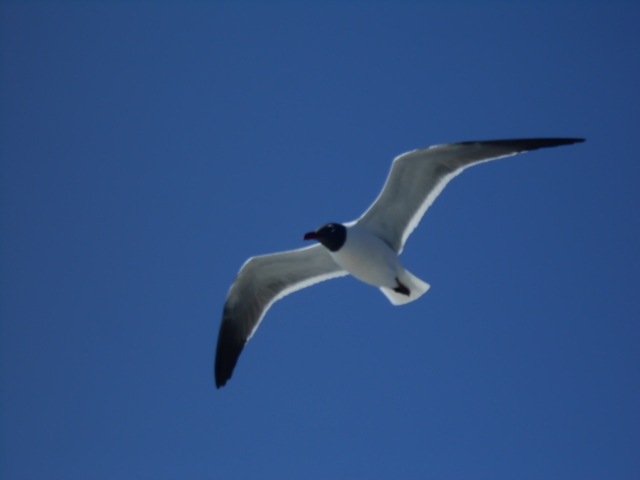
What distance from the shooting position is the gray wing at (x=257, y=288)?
8.72 m

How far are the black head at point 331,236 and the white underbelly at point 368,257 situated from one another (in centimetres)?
6

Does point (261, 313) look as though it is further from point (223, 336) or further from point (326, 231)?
point (326, 231)

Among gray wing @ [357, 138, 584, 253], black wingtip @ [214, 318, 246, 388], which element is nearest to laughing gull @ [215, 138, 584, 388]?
gray wing @ [357, 138, 584, 253]

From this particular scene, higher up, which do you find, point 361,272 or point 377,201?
point 377,201

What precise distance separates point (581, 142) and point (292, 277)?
12.0 feet

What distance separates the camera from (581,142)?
7.45 meters

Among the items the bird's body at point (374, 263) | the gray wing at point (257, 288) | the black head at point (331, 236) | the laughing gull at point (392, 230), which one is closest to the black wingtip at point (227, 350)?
the gray wing at point (257, 288)

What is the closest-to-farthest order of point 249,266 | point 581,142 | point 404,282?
point 581,142, point 404,282, point 249,266

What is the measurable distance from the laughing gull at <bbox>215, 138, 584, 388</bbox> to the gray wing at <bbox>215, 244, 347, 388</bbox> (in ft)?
0.04

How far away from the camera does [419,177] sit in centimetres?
783

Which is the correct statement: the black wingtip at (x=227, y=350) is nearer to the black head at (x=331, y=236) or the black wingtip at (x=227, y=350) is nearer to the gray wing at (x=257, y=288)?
the gray wing at (x=257, y=288)

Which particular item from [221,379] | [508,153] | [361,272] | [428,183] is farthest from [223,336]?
[508,153]

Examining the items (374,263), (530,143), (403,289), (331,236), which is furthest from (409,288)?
(530,143)

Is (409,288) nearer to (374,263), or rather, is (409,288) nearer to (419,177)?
(374,263)
